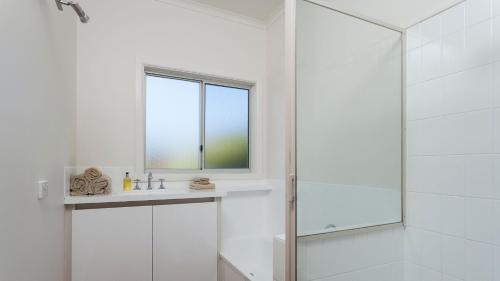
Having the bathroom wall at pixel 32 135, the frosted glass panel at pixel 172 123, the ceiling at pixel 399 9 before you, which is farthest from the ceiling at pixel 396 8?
the frosted glass panel at pixel 172 123

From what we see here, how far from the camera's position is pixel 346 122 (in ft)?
4.96

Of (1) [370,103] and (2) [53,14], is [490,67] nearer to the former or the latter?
(1) [370,103]

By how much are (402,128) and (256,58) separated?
1832mm

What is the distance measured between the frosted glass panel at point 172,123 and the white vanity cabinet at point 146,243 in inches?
26.3

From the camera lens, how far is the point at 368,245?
1.53 meters

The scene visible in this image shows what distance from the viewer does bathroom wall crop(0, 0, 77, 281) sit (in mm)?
1155

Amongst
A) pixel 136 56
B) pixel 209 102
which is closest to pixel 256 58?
pixel 209 102

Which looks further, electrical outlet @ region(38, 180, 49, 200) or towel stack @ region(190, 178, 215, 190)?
towel stack @ region(190, 178, 215, 190)

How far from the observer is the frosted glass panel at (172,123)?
2.73 m

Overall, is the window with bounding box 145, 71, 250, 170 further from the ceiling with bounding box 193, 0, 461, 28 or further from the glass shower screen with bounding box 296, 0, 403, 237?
the glass shower screen with bounding box 296, 0, 403, 237

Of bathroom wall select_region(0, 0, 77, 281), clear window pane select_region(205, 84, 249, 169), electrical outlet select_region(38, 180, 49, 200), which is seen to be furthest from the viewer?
clear window pane select_region(205, 84, 249, 169)

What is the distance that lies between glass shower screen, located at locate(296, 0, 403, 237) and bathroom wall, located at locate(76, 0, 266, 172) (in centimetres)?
161

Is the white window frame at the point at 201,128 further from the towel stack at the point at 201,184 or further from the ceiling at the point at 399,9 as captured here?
the ceiling at the point at 399,9

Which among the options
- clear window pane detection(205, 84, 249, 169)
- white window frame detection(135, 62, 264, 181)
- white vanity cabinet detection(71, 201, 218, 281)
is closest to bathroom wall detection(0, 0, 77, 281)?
white vanity cabinet detection(71, 201, 218, 281)
